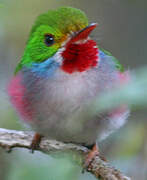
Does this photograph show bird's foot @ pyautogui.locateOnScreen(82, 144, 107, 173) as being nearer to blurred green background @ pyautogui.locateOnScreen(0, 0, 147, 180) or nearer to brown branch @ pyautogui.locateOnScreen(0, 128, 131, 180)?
brown branch @ pyautogui.locateOnScreen(0, 128, 131, 180)

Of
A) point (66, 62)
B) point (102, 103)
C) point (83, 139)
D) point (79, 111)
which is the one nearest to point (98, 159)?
point (83, 139)

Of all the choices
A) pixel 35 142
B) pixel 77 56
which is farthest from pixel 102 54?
pixel 35 142

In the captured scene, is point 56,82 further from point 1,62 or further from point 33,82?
point 1,62

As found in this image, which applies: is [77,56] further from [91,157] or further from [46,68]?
[91,157]

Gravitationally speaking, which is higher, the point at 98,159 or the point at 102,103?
the point at 102,103

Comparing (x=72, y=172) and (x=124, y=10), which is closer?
(x=72, y=172)

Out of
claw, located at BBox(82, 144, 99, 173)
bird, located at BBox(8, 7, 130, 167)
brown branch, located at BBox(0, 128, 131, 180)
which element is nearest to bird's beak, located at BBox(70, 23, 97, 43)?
bird, located at BBox(8, 7, 130, 167)
